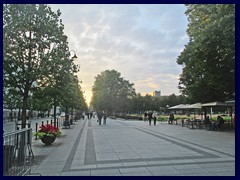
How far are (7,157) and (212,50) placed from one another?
50.8ft

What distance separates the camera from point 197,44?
706 inches

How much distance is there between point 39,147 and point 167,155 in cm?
612

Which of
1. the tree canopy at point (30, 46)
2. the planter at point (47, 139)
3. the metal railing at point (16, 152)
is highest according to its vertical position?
the tree canopy at point (30, 46)

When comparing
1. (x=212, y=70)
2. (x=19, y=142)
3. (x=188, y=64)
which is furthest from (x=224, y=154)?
(x=188, y=64)

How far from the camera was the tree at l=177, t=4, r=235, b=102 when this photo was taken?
1527 cm

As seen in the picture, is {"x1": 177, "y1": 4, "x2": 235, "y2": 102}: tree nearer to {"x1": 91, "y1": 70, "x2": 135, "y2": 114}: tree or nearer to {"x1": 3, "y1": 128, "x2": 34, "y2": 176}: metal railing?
{"x1": 3, "y1": 128, "x2": 34, "y2": 176}: metal railing

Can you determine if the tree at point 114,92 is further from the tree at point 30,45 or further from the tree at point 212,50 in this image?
the tree at point 30,45

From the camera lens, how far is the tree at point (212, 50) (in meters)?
15.3

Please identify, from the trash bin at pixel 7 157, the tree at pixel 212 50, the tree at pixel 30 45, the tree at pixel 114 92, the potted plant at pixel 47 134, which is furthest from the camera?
the tree at pixel 114 92

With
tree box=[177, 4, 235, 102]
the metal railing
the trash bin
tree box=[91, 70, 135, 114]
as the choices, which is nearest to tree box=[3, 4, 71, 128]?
the metal railing

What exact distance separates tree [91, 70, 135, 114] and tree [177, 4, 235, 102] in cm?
4110

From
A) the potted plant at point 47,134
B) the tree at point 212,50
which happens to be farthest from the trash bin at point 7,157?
the tree at point 212,50

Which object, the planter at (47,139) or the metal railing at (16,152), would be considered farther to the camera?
the planter at (47,139)

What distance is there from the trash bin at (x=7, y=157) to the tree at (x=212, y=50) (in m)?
12.8
